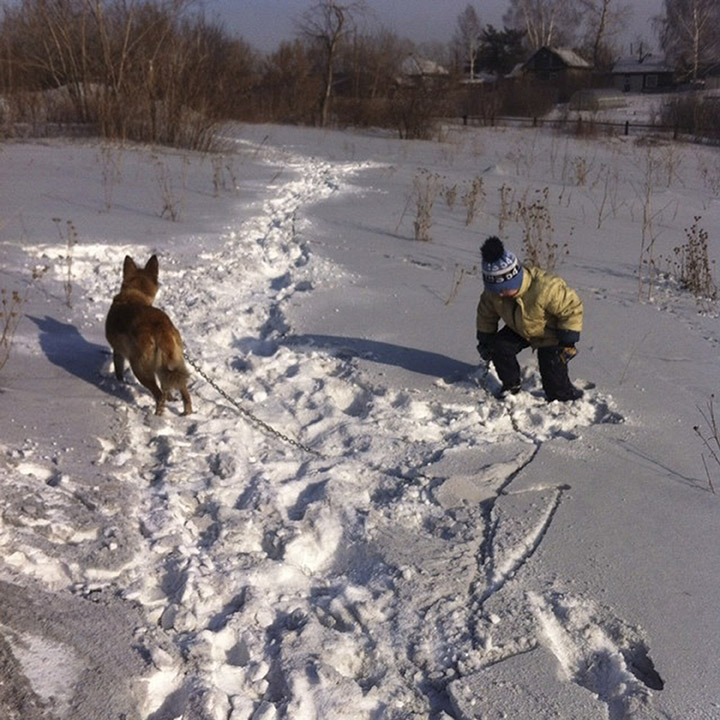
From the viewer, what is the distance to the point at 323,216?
1007cm

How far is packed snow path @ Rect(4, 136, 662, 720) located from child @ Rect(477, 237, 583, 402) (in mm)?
195

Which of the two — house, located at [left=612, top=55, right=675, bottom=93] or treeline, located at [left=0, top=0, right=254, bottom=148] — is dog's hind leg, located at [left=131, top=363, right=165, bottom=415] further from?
house, located at [left=612, top=55, right=675, bottom=93]

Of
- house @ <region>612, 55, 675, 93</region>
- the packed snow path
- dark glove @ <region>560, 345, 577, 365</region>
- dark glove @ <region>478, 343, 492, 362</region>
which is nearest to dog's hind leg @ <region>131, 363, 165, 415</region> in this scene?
the packed snow path

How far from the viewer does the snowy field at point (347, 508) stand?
7.53ft

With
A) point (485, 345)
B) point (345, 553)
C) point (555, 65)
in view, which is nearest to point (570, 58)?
point (555, 65)

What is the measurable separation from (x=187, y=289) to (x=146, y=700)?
487 centimetres

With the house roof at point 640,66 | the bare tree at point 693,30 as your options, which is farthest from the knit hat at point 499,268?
the house roof at point 640,66

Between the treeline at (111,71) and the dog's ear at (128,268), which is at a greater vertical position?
the treeline at (111,71)

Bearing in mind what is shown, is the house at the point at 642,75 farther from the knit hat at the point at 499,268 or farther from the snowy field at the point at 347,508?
the knit hat at the point at 499,268

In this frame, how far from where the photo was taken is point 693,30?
44.3 metres

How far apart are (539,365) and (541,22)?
62938 mm

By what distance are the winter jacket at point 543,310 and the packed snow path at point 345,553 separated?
1.31ft

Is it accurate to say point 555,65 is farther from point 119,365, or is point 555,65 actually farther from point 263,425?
point 263,425

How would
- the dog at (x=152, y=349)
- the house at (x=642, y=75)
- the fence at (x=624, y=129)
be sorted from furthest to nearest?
1. the house at (x=642, y=75)
2. the fence at (x=624, y=129)
3. the dog at (x=152, y=349)
